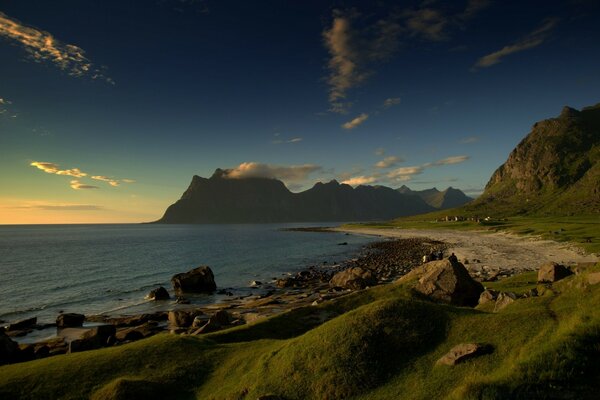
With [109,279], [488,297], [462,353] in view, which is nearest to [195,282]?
[109,279]

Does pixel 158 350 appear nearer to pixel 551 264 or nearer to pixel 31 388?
pixel 31 388

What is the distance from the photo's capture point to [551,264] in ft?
115

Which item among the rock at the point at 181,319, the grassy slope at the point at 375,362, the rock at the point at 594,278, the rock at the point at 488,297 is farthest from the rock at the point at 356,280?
the rock at the point at 594,278

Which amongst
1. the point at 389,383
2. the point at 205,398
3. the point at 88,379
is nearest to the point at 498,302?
the point at 389,383

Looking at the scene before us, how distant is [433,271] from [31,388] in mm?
29608

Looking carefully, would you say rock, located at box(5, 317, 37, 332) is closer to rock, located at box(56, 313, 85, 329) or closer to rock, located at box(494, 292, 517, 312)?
rock, located at box(56, 313, 85, 329)

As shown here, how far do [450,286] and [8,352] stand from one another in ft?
113

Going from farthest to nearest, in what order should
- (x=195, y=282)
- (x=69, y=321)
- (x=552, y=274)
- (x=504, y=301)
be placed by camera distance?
(x=195, y=282) < (x=69, y=321) < (x=552, y=274) < (x=504, y=301)

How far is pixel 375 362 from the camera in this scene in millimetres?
15258

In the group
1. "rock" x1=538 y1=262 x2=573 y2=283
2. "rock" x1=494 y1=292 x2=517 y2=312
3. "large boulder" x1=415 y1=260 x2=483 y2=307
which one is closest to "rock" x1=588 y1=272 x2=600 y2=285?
"rock" x1=494 y1=292 x2=517 y2=312

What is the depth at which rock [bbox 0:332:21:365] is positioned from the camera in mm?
25516

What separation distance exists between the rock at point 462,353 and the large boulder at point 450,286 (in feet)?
54.6

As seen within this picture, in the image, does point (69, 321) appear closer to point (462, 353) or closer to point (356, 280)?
point (356, 280)

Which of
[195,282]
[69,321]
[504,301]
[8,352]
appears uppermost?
[504,301]
